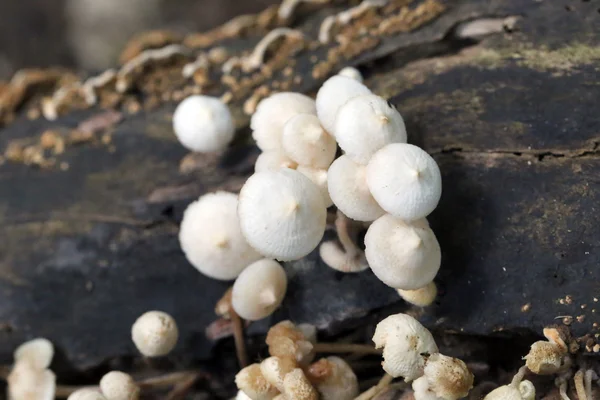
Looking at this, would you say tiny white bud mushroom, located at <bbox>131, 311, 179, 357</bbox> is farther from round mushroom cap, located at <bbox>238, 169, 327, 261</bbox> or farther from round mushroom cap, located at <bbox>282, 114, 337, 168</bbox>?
round mushroom cap, located at <bbox>282, 114, 337, 168</bbox>

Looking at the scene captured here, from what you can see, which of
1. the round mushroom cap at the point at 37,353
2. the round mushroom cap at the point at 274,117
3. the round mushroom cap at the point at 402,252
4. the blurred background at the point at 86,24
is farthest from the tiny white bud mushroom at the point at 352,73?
the blurred background at the point at 86,24

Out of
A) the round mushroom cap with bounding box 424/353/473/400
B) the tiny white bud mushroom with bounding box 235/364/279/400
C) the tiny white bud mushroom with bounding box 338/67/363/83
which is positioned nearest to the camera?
the round mushroom cap with bounding box 424/353/473/400

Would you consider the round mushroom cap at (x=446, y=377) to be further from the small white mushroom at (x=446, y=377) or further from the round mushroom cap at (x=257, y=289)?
the round mushroom cap at (x=257, y=289)

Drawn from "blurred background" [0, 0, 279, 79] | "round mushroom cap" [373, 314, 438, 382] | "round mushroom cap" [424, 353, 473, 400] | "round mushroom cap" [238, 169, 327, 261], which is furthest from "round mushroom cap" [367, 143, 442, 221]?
"blurred background" [0, 0, 279, 79]

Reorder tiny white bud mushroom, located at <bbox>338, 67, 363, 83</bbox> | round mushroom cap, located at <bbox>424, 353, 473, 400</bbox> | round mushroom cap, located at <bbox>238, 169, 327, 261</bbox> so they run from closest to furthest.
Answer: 1. round mushroom cap, located at <bbox>424, 353, 473, 400</bbox>
2. round mushroom cap, located at <bbox>238, 169, 327, 261</bbox>
3. tiny white bud mushroom, located at <bbox>338, 67, 363, 83</bbox>

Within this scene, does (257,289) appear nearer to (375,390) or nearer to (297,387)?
(297,387)

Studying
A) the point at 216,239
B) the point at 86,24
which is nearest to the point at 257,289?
the point at 216,239
